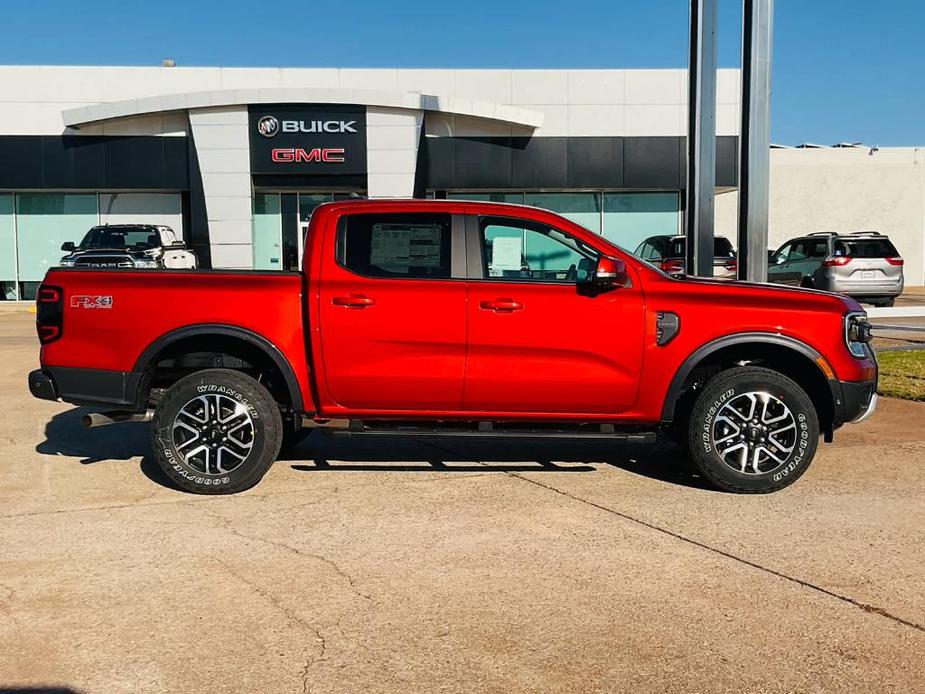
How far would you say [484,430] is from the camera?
235 inches

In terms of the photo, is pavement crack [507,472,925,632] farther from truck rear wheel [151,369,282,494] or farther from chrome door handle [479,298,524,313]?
truck rear wheel [151,369,282,494]

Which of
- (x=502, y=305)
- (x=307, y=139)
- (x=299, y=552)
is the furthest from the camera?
(x=307, y=139)

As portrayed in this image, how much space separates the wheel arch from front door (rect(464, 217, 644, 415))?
13.3 inches

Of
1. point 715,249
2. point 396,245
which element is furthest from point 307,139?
point 396,245

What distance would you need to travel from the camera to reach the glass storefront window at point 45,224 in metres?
27.7

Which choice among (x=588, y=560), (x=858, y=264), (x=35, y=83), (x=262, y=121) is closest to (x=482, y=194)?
(x=262, y=121)

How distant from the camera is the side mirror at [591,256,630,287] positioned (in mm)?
5613

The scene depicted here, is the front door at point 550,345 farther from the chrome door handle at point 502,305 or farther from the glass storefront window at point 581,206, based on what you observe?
the glass storefront window at point 581,206

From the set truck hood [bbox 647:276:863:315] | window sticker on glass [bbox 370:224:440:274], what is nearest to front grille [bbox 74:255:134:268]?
window sticker on glass [bbox 370:224:440:274]

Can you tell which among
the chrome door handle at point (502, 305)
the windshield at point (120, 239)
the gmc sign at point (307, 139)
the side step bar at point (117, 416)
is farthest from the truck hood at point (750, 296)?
the gmc sign at point (307, 139)

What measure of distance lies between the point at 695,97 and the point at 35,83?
74.1 feet

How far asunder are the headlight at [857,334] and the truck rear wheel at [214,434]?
149 inches

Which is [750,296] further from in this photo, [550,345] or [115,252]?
[115,252]

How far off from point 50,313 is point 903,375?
949cm
